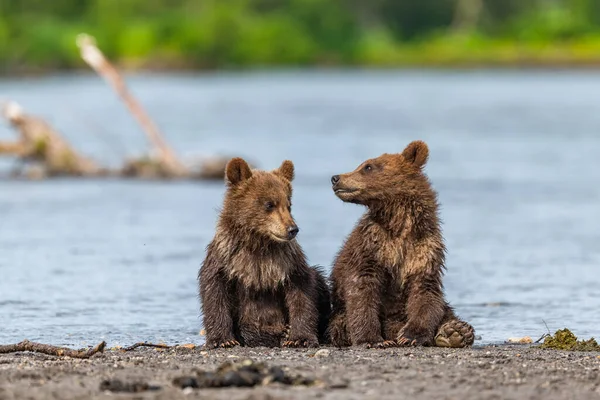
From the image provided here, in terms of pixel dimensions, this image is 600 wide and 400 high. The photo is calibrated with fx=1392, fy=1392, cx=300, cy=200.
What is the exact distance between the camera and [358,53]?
101812 mm

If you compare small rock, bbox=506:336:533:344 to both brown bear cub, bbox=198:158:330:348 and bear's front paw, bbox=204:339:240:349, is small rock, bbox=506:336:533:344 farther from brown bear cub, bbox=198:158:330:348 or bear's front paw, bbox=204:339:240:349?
bear's front paw, bbox=204:339:240:349

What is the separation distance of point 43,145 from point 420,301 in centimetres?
1609

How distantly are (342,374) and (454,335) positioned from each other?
67.1 inches

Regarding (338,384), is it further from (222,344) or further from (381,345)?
(222,344)

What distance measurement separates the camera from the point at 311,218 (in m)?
19.0

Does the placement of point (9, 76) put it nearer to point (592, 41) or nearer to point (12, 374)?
point (592, 41)

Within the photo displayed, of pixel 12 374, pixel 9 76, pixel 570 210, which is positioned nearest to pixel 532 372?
pixel 12 374

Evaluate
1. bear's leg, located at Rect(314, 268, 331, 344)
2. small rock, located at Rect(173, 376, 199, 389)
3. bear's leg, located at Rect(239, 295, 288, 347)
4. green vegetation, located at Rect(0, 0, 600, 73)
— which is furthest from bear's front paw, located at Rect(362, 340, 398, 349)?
green vegetation, located at Rect(0, 0, 600, 73)

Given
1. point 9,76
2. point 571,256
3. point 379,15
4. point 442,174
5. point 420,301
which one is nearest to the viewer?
point 420,301

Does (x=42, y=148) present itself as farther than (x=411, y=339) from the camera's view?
Yes

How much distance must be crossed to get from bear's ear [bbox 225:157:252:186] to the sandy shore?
1159 millimetres

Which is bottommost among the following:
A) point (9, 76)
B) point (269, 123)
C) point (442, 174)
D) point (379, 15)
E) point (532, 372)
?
point (532, 372)

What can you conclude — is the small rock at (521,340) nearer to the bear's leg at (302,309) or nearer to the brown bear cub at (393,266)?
the brown bear cub at (393,266)

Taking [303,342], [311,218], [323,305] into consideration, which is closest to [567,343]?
[323,305]
